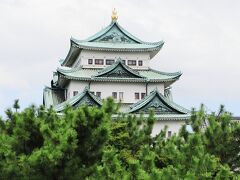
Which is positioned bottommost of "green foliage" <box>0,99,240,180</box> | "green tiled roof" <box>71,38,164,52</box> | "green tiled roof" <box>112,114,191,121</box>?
"green foliage" <box>0,99,240,180</box>

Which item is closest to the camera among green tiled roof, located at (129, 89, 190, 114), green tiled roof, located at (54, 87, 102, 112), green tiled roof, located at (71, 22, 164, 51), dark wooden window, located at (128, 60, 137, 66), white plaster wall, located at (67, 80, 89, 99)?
green tiled roof, located at (54, 87, 102, 112)

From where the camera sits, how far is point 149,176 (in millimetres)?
9953

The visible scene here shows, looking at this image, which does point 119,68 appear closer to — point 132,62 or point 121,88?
point 121,88

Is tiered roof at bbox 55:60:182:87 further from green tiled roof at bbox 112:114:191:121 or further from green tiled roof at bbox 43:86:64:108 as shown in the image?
green tiled roof at bbox 112:114:191:121

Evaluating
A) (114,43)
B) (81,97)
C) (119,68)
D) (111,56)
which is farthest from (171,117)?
(114,43)

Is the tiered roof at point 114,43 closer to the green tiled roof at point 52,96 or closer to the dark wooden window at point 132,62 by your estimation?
the dark wooden window at point 132,62

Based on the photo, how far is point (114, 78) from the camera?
108 ft

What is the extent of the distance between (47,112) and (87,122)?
78.5 inches

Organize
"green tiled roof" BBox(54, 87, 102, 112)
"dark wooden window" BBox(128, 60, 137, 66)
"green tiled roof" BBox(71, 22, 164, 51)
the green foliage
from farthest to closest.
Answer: "dark wooden window" BBox(128, 60, 137, 66) → "green tiled roof" BBox(71, 22, 164, 51) → "green tiled roof" BBox(54, 87, 102, 112) → the green foliage

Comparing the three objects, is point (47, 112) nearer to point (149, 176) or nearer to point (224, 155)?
point (149, 176)

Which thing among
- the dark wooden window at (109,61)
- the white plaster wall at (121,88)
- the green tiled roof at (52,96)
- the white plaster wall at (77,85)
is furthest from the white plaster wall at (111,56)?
the green tiled roof at (52,96)

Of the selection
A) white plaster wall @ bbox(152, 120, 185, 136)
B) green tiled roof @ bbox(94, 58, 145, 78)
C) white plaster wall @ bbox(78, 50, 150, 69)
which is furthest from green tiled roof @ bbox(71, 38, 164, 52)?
white plaster wall @ bbox(152, 120, 185, 136)

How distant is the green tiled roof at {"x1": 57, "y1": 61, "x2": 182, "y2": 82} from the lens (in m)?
33.0

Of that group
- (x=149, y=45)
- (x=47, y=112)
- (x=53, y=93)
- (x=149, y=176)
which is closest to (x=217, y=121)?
(x=47, y=112)
